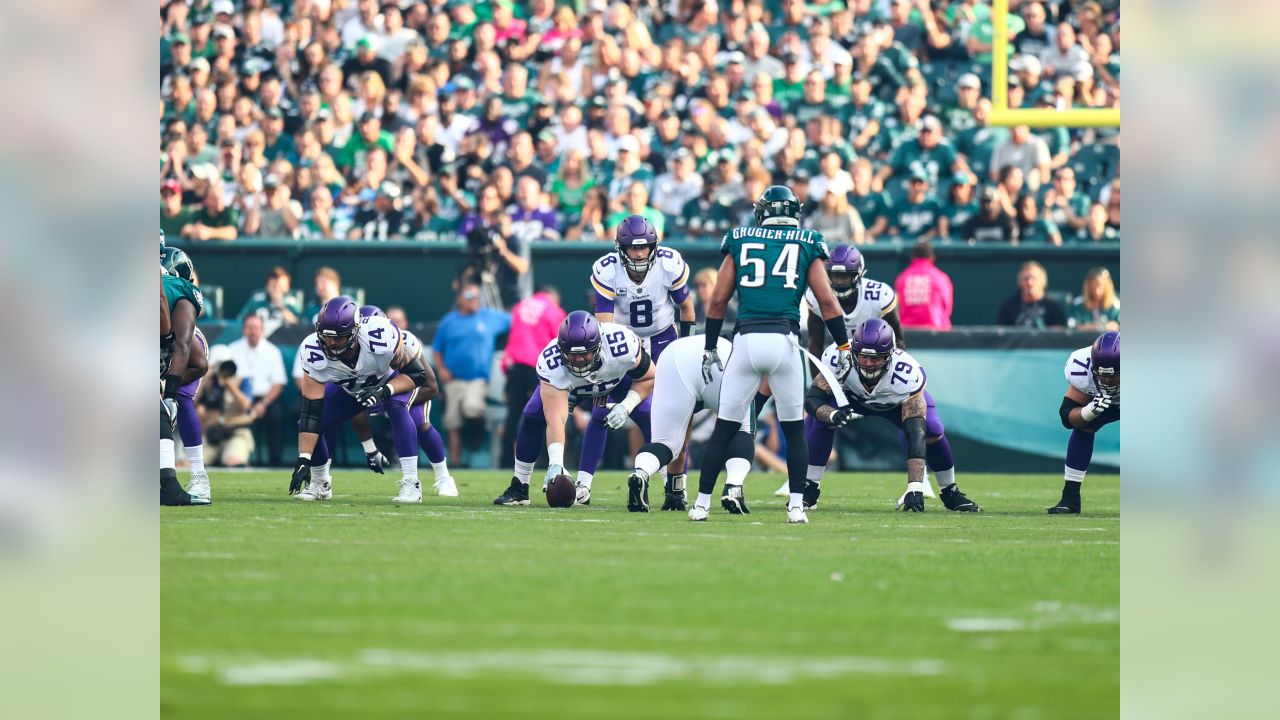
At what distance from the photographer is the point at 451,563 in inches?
342

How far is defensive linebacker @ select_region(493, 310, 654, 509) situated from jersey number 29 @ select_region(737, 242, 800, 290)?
6.16 ft

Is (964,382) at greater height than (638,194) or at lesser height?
lesser

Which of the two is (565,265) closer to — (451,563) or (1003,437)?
(1003,437)

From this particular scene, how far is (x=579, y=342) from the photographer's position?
40.4 ft

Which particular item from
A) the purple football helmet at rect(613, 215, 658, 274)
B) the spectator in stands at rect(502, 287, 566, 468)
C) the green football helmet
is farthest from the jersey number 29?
the spectator in stands at rect(502, 287, 566, 468)

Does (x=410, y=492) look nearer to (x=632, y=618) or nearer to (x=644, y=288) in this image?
(x=644, y=288)

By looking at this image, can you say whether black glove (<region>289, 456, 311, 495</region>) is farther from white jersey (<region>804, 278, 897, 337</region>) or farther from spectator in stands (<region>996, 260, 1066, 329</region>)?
spectator in stands (<region>996, 260, 1066, 329</region>)
